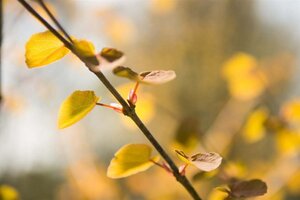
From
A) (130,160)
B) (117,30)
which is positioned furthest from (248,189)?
(117,30)

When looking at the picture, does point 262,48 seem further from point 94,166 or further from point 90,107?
point 90,107

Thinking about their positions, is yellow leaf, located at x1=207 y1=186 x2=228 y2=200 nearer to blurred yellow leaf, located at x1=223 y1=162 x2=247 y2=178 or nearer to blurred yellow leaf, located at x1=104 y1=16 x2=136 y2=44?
blurred yellow leaf, located at x1=223 y1=162 x2=247 y2=178

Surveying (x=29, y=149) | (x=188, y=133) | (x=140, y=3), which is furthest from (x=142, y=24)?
(x=188, y=133)

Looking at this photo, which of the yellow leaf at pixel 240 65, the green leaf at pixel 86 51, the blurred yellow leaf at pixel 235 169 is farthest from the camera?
the yellow leaf at pixel 240 65

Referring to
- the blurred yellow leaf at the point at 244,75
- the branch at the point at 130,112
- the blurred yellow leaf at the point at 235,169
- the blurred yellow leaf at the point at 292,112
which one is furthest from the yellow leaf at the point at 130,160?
the blurred yellow leaf at the point at 244,75

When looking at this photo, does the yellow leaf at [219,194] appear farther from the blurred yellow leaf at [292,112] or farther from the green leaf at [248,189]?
the blurred yellow leaf at [292,112]

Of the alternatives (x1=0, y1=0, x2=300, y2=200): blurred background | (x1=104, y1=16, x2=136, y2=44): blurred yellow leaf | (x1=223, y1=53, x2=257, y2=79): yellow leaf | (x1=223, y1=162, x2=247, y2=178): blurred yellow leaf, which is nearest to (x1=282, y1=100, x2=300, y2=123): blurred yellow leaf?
(x1=0, y1=0, x2=300, y2=200): blurred background
